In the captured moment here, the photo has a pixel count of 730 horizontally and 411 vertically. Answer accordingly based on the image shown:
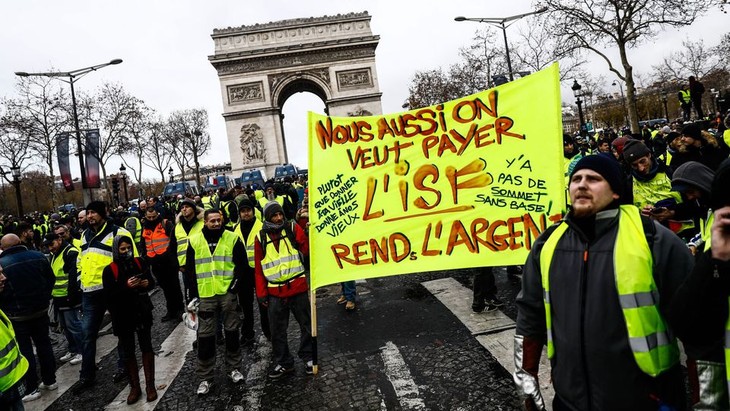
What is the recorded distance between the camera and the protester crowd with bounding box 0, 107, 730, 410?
1.72 meters

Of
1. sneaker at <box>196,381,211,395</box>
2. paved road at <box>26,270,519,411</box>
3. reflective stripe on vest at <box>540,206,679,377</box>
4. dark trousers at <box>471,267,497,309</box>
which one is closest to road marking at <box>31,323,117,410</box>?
paved road at <box>26,270,519,411</box>

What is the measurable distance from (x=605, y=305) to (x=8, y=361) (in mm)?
3571

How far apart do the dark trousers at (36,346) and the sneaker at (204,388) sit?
201 cm

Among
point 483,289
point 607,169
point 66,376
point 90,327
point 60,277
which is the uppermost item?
point 607,169

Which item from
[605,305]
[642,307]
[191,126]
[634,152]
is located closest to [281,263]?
[605,305]

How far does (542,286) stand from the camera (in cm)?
216

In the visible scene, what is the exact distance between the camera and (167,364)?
5.30m

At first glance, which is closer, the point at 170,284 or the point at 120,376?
the point at 120,376

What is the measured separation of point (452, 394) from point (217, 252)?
2614 mm

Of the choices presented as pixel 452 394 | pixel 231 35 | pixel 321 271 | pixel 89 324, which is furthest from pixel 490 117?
pixel 231 35

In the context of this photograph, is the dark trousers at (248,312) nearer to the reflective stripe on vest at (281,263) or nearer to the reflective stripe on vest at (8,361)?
the reflective stripe on vest at (281,263)

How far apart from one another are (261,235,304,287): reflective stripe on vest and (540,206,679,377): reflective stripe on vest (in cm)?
326

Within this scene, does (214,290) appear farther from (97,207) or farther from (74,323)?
(74,323)

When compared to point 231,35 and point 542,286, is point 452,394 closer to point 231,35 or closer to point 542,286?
point 542,286
